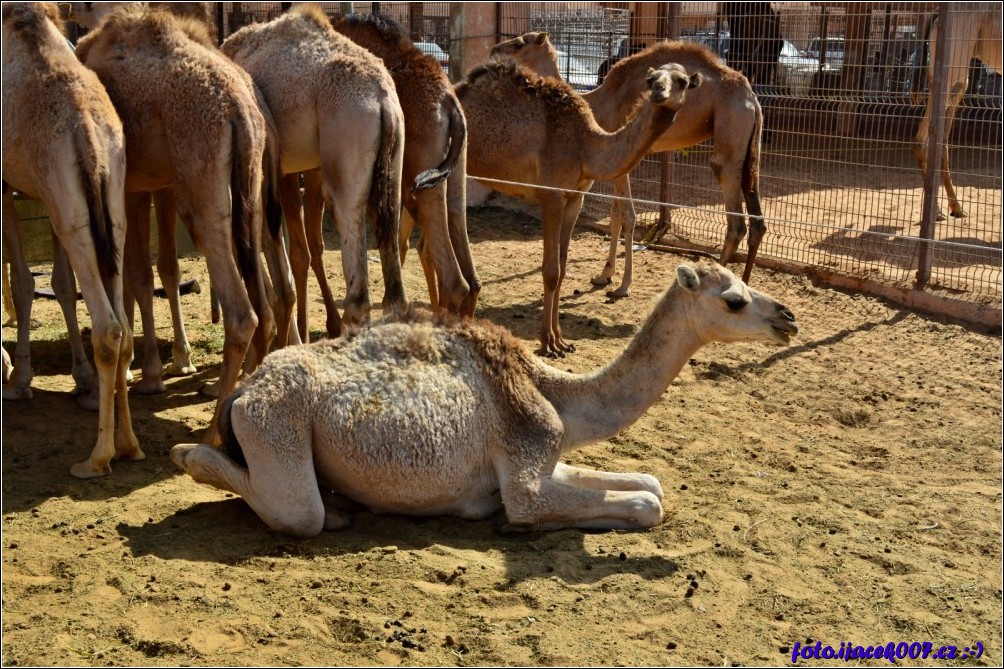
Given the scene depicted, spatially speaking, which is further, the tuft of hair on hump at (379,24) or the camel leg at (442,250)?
the tuft of hair on hump at (379,24)

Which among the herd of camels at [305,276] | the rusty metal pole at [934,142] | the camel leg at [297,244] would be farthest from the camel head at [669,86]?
the rusty metal pole at [934,142]

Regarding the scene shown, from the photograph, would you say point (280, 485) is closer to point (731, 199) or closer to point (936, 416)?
point (936, 416)

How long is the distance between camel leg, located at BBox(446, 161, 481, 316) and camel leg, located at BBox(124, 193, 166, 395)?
2.05 m

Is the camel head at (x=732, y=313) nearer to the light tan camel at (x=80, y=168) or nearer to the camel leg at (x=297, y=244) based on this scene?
the light tan camel at (x=80, y=168)

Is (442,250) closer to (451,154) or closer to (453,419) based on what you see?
(451,154)

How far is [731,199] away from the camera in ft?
34.9

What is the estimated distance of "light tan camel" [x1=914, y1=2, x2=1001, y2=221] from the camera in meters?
11.3

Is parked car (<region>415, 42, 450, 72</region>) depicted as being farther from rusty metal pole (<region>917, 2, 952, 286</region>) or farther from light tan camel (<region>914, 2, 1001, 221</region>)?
rusty metal pole (<region>917, 2, 952, 286</region>)

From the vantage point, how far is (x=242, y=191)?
629cm

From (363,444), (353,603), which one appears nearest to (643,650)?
(353,603)

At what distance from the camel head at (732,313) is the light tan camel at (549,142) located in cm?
323

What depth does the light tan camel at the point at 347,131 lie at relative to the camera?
685 cm

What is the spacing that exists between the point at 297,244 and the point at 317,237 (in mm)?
716

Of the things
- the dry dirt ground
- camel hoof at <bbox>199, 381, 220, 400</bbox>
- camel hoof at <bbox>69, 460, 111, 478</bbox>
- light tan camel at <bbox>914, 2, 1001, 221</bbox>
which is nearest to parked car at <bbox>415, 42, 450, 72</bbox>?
light tan camel at <bbox>914, 2, 1001, 221</bbox>
